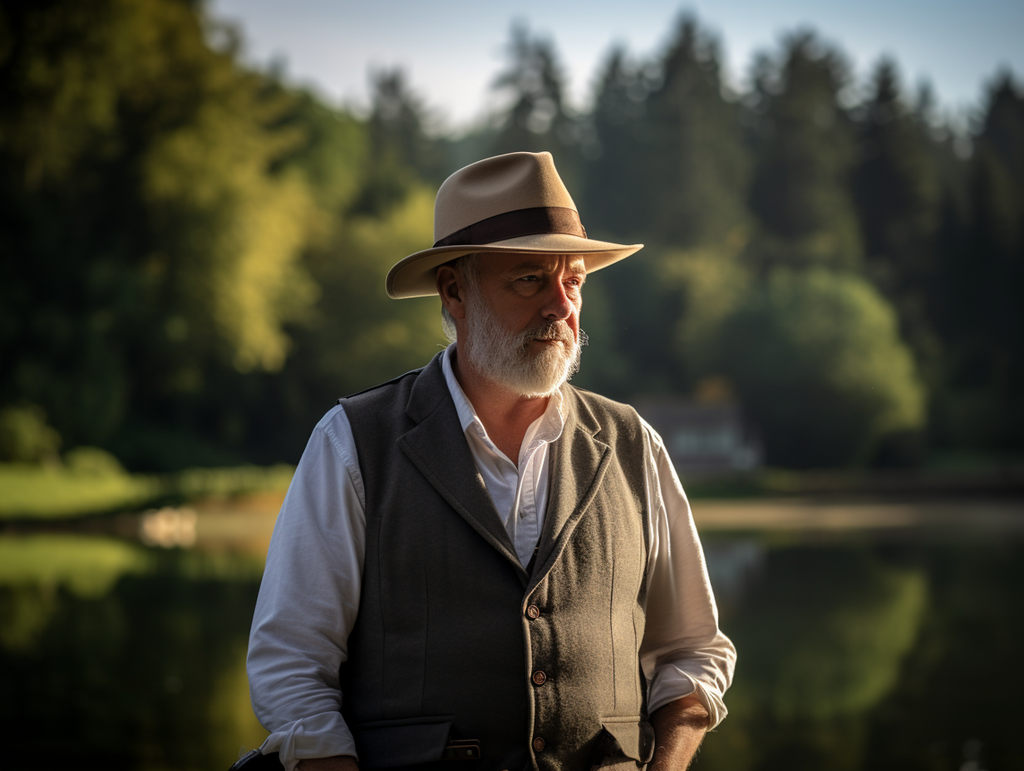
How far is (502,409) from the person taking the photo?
2.21m

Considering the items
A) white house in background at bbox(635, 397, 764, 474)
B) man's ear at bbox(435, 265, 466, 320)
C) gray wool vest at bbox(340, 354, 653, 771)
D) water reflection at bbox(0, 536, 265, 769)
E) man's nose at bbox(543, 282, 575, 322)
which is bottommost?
white house in background at bbox(635, 397, 764, 474)

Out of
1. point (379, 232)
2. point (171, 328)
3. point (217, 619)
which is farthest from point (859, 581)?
point (379, 232)

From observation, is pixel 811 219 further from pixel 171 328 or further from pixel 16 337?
pixel 16 337

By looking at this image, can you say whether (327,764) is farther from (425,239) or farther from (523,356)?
(425,239)

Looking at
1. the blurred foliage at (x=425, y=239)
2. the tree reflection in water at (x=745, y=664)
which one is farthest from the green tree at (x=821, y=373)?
the tree reflection in water at (x=745, y=664)

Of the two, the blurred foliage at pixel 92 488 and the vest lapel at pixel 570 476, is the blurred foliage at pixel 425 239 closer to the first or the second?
the blurred foliage at pixel 92 488

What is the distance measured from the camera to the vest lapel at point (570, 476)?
6.57 ft

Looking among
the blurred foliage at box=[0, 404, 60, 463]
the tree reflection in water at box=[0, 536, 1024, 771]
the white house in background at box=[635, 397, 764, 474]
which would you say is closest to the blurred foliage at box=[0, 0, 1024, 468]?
the blurred foliage at box=[0, 404, 60, 463]

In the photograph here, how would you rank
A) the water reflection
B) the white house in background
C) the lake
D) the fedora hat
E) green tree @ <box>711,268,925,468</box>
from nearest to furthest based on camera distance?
the fedora hat
the water reflection
the lake
green tree @ <box>711,268,925,468</box>
the white house in background

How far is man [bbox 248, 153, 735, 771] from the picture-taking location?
6.37 ft

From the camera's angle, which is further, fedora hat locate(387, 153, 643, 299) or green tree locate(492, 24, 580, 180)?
green tree locate(492, 24, 580, 180)

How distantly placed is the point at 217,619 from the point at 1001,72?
241 feet

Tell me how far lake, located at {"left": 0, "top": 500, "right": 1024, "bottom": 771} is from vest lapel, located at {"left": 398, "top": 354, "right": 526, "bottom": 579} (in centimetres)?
415

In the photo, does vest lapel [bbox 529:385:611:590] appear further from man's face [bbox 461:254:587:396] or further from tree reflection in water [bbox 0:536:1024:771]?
tree reflection in water [bbox 0:536:1024:771]
